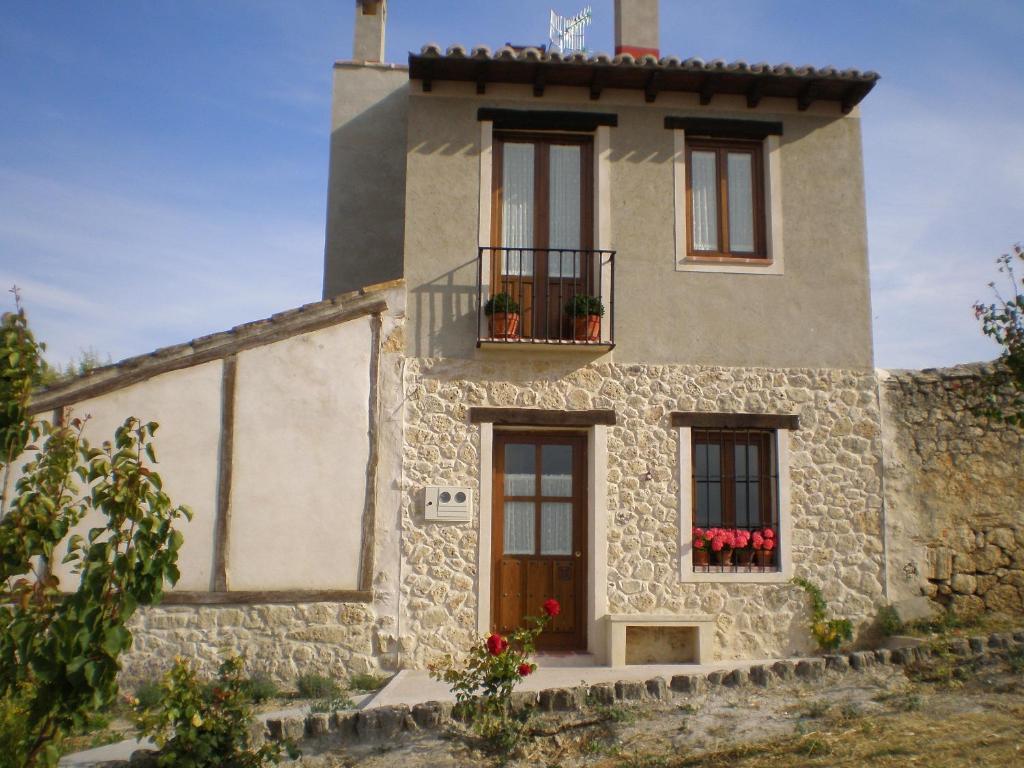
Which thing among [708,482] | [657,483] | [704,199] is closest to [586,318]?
[657,483]

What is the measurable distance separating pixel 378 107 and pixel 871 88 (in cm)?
609

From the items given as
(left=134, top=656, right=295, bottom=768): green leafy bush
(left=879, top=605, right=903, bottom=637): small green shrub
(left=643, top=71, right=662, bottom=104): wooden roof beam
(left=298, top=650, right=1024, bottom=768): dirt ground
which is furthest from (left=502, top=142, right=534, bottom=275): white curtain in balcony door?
(left=134, top=656, right=295, bottom=768): green leafy bush

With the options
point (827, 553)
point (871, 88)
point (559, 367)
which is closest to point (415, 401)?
point (559, 367)

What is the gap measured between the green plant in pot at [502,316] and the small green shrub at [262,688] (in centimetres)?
391

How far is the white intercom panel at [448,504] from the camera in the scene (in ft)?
29.8

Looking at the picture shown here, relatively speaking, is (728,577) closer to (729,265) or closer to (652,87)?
(729,265)

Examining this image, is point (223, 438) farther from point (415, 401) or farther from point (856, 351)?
point (856, 351)

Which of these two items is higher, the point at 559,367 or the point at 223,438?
the point at 559,367

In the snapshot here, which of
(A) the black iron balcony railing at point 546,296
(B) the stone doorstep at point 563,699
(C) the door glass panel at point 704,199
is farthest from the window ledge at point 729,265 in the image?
(B) the stone doorstep at point 563,699

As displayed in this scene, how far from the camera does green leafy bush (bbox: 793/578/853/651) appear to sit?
9195mm

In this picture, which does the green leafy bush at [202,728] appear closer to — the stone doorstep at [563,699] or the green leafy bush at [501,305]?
the stone doorstep at [563,699]

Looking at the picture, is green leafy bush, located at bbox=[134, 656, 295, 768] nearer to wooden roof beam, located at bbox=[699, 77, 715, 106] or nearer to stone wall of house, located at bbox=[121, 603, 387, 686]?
stone wall of house, located at bbox=[121, 603, 387, 686]

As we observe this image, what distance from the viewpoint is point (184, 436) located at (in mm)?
8672

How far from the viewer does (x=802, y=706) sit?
6453 millimetres
